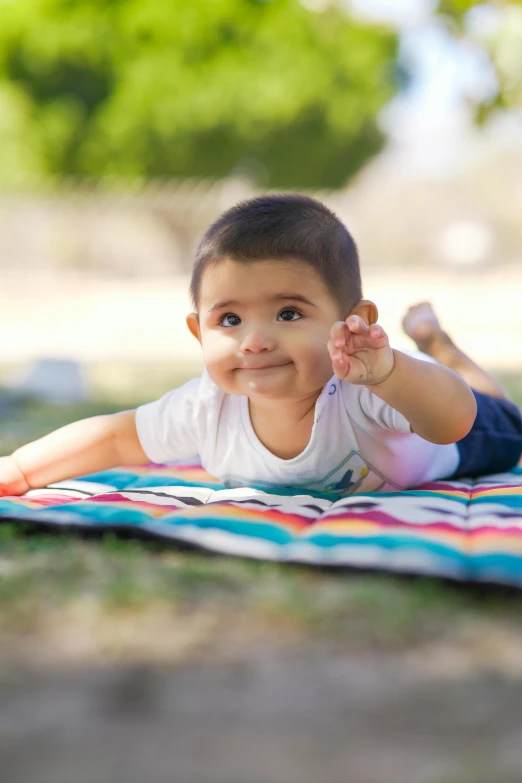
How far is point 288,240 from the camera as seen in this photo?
1.61 meters

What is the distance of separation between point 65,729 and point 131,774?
0.32 feet

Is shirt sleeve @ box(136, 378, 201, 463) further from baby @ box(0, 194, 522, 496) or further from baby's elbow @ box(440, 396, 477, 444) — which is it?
baby's elbow @ box(440, 396, 477, 444)

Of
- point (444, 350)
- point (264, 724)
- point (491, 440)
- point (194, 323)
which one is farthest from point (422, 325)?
point (264, 724)

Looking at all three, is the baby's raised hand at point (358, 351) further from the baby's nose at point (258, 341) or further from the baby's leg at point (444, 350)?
the baby's leg at point (444, 350)

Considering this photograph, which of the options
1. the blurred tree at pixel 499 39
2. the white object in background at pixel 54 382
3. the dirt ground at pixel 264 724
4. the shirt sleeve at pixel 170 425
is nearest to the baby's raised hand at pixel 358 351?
the shirt sleeve at pixel 170 425

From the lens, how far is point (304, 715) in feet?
2.63

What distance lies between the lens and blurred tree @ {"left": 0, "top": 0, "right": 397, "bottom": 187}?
14.6 metres

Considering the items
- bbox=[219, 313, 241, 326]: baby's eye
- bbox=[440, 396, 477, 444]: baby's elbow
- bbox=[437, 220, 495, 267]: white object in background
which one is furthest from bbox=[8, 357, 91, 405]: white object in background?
bbox=[437, 220, 495, 267]: white object in background

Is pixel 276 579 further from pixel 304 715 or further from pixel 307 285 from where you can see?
pixel 307 285

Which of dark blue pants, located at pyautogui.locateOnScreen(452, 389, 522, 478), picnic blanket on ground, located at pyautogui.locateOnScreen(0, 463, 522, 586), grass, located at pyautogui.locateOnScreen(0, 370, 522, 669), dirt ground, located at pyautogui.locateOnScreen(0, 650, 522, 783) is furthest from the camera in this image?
dark blue pants, located at pyautogui.locateOnScreen(452, 389, 522, 478)

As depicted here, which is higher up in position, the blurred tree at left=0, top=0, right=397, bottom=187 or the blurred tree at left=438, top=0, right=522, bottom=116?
the blurred tree at left=0, top=0, right=397, bottom=187

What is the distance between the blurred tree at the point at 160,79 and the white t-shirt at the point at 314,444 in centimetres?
1378

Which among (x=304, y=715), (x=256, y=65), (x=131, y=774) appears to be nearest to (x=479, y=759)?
(x=304, y=715)

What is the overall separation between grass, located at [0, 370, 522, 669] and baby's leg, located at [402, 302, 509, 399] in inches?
47.2
